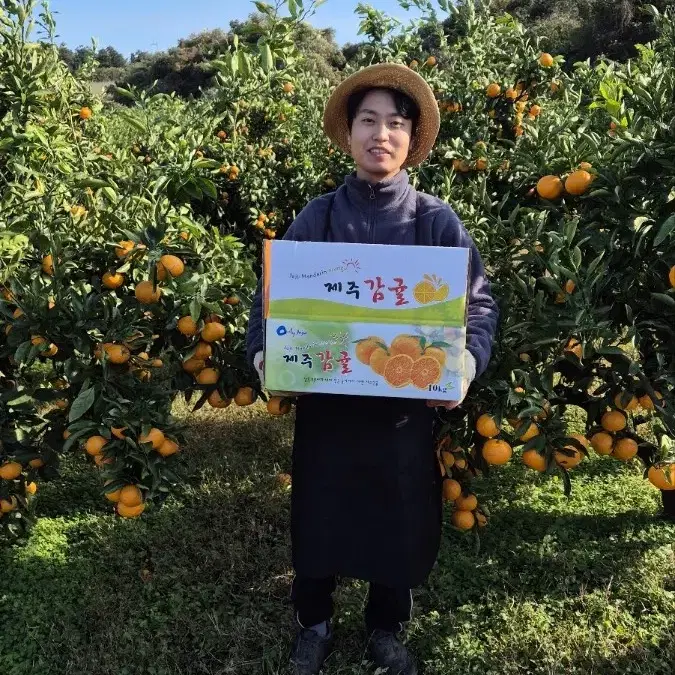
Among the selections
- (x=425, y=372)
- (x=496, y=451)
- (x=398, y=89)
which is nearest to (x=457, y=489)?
(x=496, y=451)

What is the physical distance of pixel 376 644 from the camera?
1.88 metres

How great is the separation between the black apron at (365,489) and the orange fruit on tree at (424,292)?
366 millimetres

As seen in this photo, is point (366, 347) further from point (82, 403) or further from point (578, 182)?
point (578, 182)

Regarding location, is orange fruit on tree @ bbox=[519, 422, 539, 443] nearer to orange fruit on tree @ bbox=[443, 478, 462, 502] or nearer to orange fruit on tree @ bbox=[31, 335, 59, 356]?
orange fruit on tree @ bbox=[443, 478, 462, 502]

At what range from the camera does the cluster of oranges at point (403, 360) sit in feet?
3.90

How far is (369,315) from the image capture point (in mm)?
1188

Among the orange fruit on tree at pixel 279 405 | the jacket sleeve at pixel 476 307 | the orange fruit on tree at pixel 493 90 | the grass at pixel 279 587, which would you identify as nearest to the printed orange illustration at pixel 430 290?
the jacket sleeve at pixel 476 307

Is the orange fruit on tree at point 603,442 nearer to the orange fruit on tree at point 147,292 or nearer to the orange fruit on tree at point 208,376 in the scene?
the orange fruit on tree at point 208,376

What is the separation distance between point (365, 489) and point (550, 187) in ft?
3.50

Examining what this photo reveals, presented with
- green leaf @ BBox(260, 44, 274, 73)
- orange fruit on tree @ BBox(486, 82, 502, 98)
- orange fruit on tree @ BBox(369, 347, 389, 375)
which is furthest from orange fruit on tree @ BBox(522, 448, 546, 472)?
green leaf @ BBox(260, 44, 274, 73)

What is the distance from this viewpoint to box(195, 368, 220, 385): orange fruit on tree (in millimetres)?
1890

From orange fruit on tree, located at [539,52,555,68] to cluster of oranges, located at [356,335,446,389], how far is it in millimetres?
2207

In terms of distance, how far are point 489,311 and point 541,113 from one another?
1790mm

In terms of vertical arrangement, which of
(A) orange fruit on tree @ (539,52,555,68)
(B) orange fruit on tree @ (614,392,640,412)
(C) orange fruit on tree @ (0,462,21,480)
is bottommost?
(C) orange fruit on tree @ (0,462,21,480)
